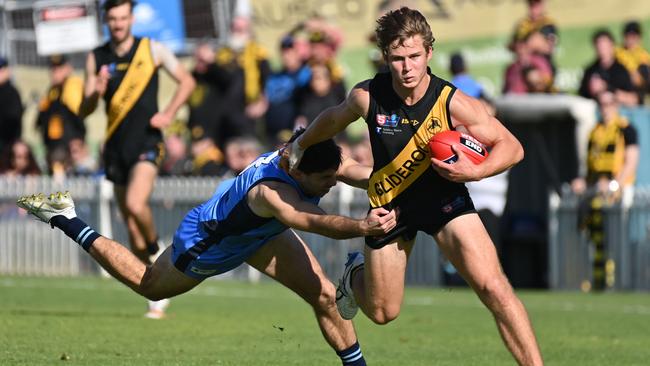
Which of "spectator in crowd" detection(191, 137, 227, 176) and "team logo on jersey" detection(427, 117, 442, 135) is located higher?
"team logo on jersey" detection(427, 117, 442, 135)

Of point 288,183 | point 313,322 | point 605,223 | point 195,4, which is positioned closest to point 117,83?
point 313,322

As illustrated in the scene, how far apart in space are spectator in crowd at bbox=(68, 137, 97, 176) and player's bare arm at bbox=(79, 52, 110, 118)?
817 cm

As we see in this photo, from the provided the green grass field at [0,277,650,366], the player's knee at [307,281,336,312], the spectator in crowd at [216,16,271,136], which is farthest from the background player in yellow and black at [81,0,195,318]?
the spectator in crowd at [216,16,271,136]

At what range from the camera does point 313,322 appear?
12.6 meters

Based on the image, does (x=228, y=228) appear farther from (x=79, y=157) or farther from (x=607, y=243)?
(x=79, y=157)

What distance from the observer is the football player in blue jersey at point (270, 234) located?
8008mm

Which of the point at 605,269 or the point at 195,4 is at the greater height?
the point at 195,4

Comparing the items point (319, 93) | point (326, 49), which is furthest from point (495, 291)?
point (326, 49)

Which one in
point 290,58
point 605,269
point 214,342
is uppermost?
point 290,58

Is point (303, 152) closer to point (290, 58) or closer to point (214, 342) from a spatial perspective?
point (214, 342)

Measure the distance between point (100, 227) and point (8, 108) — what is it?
2.99 m

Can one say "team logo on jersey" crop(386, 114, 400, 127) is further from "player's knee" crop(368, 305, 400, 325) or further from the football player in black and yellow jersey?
"player's knee" crop(368, 305, 400, 325)

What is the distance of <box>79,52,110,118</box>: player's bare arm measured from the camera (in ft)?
40.9

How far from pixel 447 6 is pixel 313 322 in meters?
8.50
